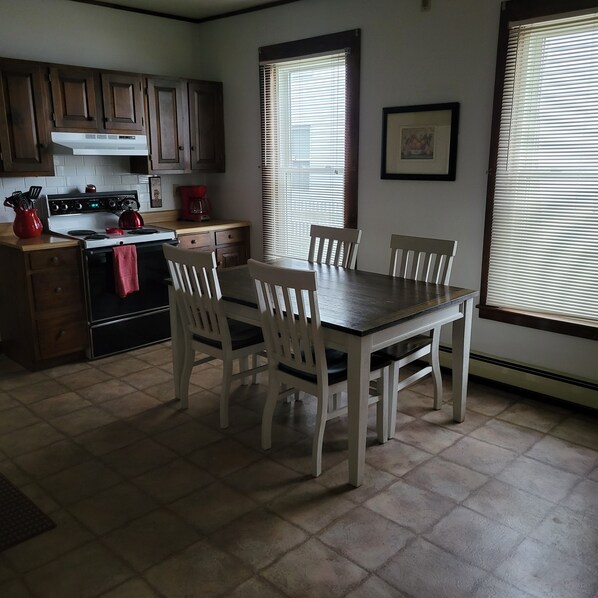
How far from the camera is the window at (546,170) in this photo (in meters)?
3.18

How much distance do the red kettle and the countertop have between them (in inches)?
11.6

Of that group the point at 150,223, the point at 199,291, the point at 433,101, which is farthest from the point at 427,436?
the point at 150,223

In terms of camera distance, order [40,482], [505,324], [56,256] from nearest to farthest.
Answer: [40,482] → [505,324] → [56,256]

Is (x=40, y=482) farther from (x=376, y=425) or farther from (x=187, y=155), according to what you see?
(x=187, y=155)

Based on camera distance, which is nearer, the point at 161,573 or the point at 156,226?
the point at 161,573

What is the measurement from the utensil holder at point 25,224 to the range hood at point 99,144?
49 cm

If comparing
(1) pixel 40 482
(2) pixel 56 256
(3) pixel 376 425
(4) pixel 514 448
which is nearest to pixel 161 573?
(1) pixel 40 482

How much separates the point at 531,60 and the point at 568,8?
1.04 ft

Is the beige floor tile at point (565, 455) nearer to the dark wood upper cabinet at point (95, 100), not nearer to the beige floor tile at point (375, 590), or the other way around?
the beige floor tile at point (375, 590)

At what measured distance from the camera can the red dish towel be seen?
13.6 feet

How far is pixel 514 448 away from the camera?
2971 millimetres

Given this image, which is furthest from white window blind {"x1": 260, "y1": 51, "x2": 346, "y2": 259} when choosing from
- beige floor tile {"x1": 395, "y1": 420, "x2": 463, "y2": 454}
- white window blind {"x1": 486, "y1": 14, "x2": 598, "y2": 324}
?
beige floor tile {"x1": 395, "y1": 420, "x2": 463, "y2": 454}

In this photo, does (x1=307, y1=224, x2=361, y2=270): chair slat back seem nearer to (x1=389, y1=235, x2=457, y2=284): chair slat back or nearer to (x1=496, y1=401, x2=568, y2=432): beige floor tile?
(x1=389, y1=235, x2=457, y2=284): chair slat back

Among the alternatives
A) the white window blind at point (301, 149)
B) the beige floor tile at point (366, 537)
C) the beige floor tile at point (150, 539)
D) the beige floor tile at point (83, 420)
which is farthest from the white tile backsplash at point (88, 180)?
the beige floor tile at point (366, 537)
